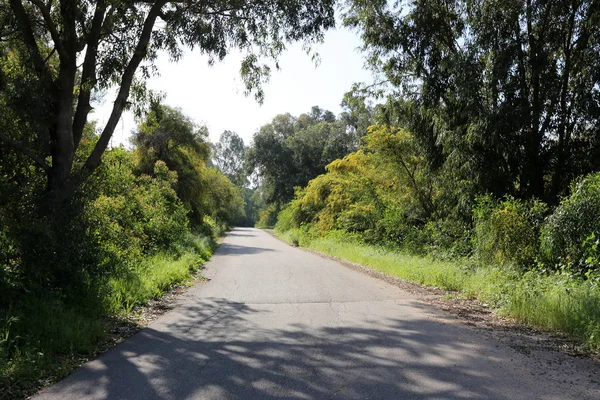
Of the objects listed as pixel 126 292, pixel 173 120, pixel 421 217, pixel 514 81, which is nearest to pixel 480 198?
pixel 514 81

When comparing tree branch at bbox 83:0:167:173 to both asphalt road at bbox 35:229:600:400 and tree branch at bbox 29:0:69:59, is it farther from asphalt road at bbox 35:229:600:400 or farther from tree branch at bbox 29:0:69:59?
asphalt road at bbox 35:229:600:400

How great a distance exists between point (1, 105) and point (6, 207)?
7.17 ft

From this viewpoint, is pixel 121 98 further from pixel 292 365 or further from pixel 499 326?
pixel 499 326

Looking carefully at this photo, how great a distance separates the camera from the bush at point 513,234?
12.2 metres

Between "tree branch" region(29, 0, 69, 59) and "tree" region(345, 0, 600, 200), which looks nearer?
"tree branch" region(29, 0, 69, 59)

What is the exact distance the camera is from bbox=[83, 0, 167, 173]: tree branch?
962 centimetres

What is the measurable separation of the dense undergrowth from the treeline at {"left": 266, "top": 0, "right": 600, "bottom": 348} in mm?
50

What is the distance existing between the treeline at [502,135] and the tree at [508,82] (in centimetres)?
4

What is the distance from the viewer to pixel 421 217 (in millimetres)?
22734

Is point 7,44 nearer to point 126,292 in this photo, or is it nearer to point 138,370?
point 126,292

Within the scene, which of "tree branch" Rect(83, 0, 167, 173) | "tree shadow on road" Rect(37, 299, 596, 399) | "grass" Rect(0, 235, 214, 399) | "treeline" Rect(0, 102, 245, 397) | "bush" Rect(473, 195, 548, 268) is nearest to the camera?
"tree shadow on road" Rect(37, 299, 596, 399)

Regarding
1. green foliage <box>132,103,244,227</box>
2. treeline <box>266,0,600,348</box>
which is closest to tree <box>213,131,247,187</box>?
green foliage <box>132,103,244,227</box>

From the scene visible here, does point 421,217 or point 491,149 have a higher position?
point 491,149

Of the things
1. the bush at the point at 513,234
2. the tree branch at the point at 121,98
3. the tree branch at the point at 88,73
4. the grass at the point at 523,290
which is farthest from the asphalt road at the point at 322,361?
the tree branch at the point at 88,73
